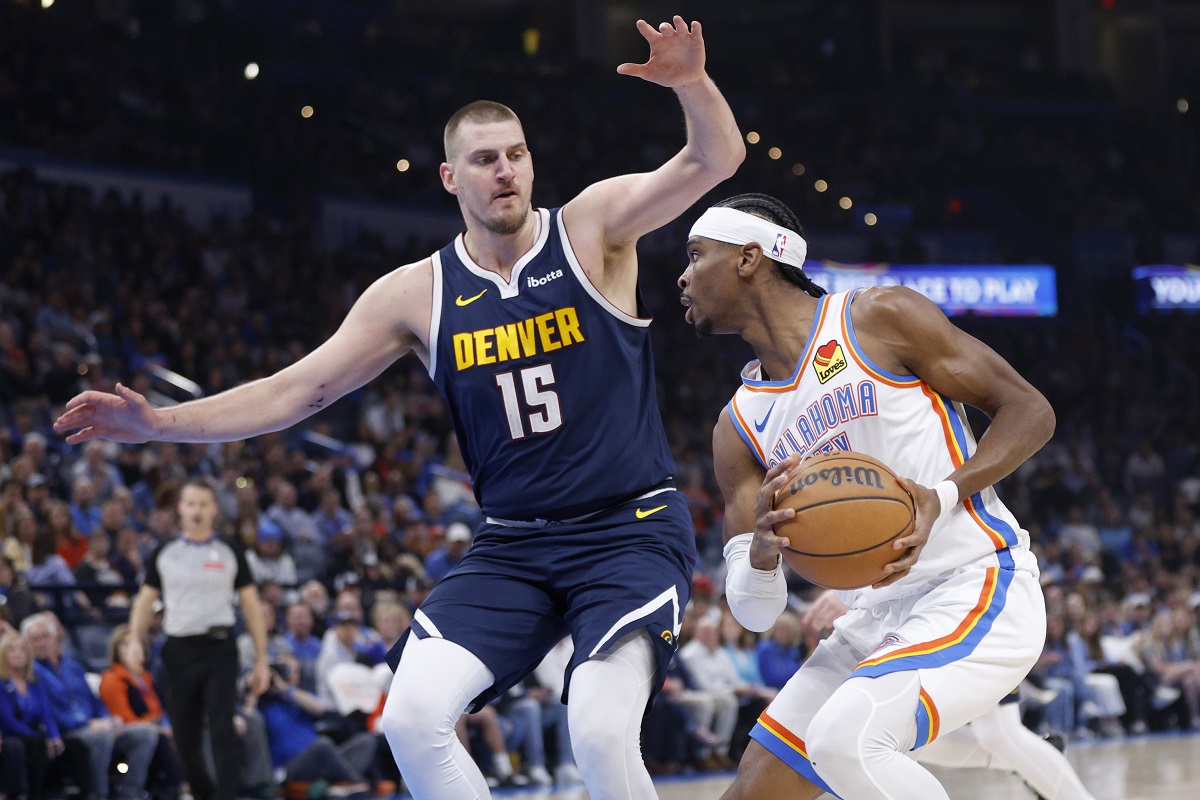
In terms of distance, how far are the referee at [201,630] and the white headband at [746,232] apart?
502 centimetres

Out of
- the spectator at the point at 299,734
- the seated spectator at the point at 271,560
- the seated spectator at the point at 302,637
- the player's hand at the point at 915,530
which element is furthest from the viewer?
the seated spectator at the point at 271,560

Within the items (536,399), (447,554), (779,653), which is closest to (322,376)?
(536,399)

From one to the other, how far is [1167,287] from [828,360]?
81.6 feet

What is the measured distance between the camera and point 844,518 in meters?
3.71

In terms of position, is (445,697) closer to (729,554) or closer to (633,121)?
(729,554)

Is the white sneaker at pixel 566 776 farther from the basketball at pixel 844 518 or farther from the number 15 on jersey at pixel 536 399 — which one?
the basketball at pixel 844 518

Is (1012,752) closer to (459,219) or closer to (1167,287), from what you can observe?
(459,219)

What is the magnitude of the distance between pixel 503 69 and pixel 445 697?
22.8 m

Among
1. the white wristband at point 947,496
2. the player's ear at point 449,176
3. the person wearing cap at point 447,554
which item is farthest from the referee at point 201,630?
the white wristband at point 947,496

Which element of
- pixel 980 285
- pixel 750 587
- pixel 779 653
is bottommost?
pixel 779 653

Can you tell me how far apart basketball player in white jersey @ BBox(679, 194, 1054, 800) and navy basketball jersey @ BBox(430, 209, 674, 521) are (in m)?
0.28

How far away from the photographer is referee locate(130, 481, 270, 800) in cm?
811

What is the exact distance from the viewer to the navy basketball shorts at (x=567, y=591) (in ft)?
13.5

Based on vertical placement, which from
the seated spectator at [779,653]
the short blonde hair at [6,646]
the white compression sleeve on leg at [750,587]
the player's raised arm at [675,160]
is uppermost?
the player's raised arm at [675,160]
